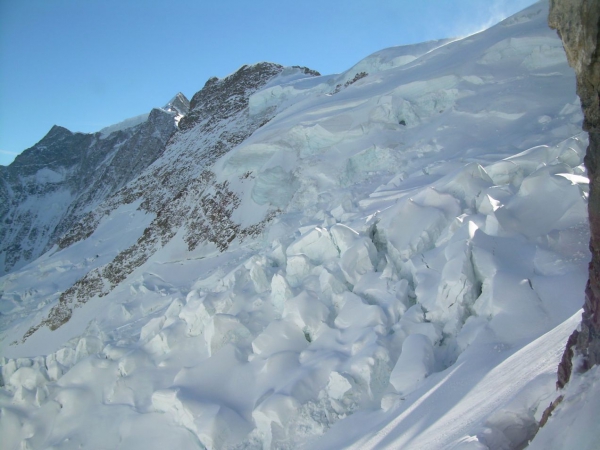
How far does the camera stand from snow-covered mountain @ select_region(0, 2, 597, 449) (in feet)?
19.0

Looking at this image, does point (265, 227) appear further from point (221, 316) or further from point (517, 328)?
point (517, 328)

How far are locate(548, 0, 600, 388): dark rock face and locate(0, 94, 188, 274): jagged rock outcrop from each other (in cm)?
4899

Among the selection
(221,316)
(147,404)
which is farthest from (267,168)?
(147,404)

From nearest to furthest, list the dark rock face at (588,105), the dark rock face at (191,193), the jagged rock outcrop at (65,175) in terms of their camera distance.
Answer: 1. the dark rock face at (588,105)
2. the dark rock face at (191,193)
3. the jagged rock outcrop at (65,175)

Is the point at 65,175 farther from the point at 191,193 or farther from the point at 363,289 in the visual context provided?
the point at 363,289

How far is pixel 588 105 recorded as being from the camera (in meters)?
2.88

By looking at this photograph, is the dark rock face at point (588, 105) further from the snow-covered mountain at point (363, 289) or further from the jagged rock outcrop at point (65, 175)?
the jagged rock outcrop at point (65, 175)

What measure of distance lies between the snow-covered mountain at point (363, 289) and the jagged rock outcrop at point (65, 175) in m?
34.7

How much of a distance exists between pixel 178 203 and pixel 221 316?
15.1 metres

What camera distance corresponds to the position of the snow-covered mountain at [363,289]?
5777 millimetres

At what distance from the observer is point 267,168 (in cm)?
1788

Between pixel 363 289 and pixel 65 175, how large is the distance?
84.1 m

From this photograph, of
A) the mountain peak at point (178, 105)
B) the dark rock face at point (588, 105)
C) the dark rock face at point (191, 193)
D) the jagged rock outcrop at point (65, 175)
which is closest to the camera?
the dark rock face at point (588, 105)

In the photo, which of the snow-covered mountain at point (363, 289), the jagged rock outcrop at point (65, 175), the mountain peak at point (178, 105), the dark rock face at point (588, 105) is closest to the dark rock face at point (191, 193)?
the snow-covered mountain at point (363, 289)
